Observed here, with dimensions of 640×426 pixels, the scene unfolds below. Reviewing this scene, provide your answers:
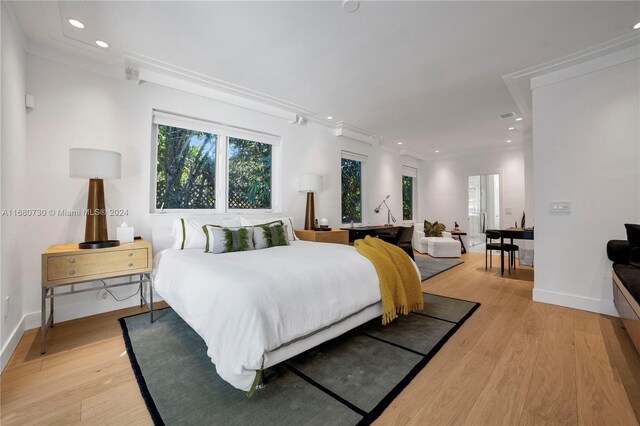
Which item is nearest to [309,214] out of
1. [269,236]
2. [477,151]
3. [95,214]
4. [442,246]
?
[269,236]

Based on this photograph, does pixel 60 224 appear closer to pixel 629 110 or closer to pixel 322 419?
pixel 322 419

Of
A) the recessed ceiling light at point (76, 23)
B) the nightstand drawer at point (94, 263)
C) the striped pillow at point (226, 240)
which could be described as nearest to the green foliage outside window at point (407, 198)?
the striped pillow at point (226, 240)

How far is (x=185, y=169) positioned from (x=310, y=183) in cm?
176

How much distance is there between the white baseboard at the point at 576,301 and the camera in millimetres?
2777

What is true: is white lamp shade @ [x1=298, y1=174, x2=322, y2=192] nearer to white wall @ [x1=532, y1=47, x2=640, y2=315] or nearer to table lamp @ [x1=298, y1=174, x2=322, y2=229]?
table lamp @ [x1=298, y1=174, x2=322, y2=229]

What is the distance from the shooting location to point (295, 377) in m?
1.74

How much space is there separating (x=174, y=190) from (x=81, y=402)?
2.36 meters

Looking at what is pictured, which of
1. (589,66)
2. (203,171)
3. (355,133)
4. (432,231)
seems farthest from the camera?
(432,231)

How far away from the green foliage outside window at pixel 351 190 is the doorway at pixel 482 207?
316 centimetres

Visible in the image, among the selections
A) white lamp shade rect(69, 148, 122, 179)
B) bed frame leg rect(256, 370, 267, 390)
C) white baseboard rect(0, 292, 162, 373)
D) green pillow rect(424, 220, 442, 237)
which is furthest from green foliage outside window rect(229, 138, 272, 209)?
green pillow rect(424, 220, 442, 237)

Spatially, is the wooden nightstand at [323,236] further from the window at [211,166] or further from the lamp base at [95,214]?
the lamp base at [95,214]

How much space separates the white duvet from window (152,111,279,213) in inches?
49.2

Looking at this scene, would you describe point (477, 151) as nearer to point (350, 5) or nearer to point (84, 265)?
point (350, 5)

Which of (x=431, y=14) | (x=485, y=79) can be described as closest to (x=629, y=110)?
(x=485, y=79)
